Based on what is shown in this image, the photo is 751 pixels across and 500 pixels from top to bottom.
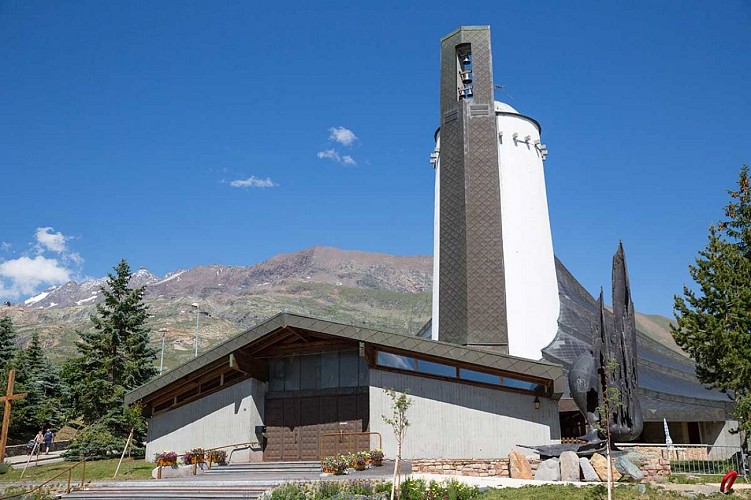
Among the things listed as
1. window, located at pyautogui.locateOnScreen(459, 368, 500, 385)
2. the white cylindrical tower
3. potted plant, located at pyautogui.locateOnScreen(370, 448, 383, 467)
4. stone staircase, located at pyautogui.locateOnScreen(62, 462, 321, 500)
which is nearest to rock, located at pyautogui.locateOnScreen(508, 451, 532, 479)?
window, located at pyautogui.locateOnScreen(459, 368, 500, 385)

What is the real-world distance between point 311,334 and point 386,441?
4.30 meters

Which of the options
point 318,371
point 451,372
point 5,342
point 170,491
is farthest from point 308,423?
point 5,342

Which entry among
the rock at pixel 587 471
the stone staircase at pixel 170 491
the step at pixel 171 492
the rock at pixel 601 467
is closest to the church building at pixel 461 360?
the rock at pixel 587 471

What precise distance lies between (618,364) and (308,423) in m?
11.9

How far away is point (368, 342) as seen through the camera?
795 inches

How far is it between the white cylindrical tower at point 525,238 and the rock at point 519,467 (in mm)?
11558

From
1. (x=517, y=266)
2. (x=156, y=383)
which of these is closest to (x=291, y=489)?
(x=156, y=383)

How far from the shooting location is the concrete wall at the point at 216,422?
22281mm

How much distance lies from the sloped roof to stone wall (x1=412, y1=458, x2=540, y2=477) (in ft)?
9.71

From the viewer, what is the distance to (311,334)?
21922mm

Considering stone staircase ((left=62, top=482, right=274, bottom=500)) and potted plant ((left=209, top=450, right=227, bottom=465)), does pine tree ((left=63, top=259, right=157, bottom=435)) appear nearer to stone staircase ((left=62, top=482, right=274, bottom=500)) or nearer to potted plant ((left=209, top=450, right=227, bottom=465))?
potted plant ((left=209, top=450, right=227, bottom=465))

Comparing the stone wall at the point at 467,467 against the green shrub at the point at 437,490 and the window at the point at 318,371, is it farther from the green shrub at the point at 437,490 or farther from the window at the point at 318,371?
the window at the point at 318,371

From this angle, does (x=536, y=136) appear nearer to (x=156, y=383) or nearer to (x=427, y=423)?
(x=427, y=423)

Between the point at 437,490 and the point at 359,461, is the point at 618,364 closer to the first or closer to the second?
the point at 437,490
